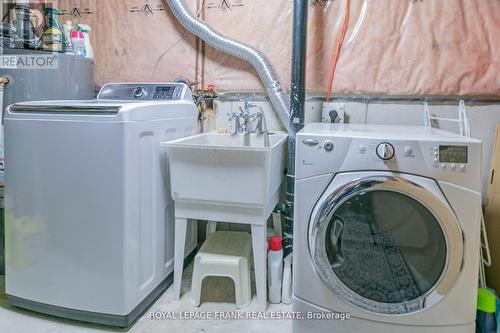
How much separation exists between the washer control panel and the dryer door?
1170 mm

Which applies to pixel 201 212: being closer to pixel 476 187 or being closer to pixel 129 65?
pixel 476 187

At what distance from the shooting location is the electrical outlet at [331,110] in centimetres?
209

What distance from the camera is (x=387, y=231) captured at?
1.33 meters

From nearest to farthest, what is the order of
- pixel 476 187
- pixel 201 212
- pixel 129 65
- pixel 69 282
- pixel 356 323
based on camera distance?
1. pixel 476 187
2. pixel 356 323
3. pixel 69 282
4. pixel 201 212
5. pixel 129 65

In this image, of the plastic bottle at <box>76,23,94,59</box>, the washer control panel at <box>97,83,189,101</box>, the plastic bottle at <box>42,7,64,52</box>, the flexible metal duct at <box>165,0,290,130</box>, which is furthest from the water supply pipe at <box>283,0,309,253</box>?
the plastic bottle at <box>42,7,64,52</box>

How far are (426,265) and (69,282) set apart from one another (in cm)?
154

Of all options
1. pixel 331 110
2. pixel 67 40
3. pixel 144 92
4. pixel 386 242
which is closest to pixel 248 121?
pixel 331 110

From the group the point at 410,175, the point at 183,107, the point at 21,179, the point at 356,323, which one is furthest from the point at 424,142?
the point at 21,179

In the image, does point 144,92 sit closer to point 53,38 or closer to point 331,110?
point 53,38

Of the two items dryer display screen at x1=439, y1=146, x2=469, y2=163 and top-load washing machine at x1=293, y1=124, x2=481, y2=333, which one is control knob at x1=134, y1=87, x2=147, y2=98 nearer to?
top-load washing machine at x1=293, y1=124, x2=481, y2=333

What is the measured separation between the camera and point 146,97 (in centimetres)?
204

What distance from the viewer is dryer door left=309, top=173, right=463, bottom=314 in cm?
126

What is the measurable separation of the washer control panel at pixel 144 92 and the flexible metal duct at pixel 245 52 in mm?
394

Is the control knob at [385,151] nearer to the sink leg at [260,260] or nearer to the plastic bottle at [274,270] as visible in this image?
the sink leg at [260,260]
